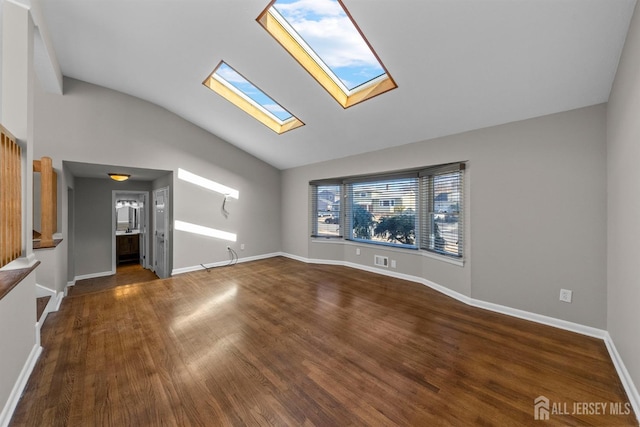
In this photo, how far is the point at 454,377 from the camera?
180cm

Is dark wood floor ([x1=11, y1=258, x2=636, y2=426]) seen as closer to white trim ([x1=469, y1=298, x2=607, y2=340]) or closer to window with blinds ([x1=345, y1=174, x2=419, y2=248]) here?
white trim ([x1=469, y1=298, x2=607, y2=340])

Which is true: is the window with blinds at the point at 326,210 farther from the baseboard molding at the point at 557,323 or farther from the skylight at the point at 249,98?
the skylight at the point at 249,98

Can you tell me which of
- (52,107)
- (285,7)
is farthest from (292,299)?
(52,107)

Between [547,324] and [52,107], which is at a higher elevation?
[52,107]

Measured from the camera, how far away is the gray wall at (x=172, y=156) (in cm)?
357

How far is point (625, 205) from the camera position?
5.94 feet

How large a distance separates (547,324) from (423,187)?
90.5 inches

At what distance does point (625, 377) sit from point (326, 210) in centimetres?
451

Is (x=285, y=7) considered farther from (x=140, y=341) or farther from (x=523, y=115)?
(x=140, y=341)

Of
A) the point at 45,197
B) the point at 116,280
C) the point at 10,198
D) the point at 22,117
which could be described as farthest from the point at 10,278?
the point at 116,280

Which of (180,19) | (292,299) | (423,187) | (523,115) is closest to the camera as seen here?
(180,19)

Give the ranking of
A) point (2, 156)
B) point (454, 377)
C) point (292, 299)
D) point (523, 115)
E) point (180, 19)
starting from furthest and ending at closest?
point (292, 299)
point (523, 115)
point (180, 19)
point (454, 377)
point (2, 156)

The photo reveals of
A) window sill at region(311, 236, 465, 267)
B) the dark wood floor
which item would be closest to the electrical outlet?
the dark wood floor

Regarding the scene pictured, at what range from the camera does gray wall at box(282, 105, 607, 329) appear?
7.79 feet
